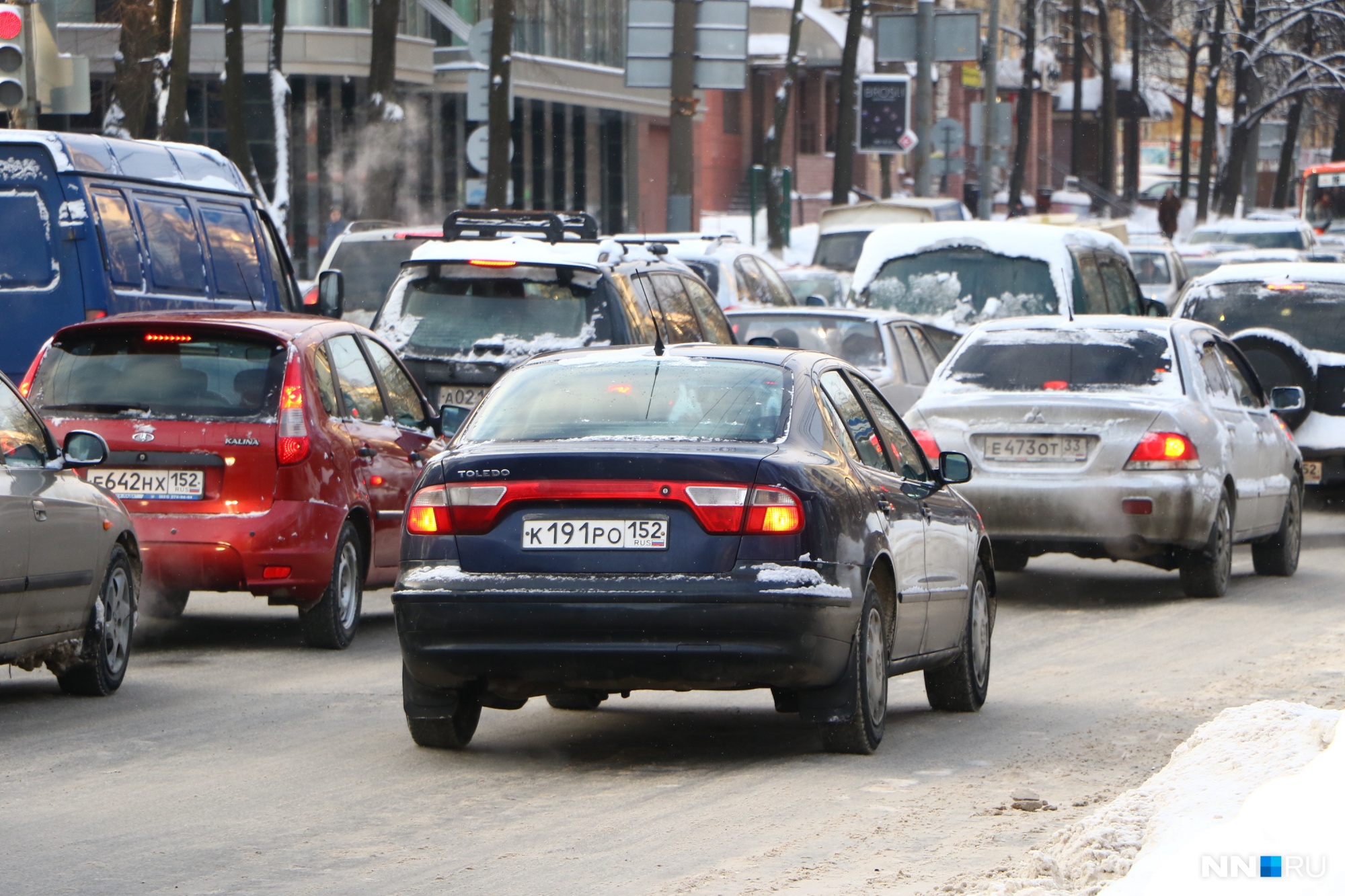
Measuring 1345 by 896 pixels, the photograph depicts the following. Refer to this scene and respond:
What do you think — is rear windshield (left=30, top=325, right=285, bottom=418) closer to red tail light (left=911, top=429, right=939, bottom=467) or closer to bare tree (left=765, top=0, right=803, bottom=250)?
red tail light (left=911, top=429, right=939, bottom=467)

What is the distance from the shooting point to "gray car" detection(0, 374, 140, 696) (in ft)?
28.2

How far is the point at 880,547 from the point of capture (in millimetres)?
7871

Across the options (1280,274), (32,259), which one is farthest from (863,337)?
(32,259)

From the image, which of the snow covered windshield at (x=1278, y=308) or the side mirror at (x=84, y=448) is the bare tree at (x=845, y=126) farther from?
the side mirror at (x=84, y=448)

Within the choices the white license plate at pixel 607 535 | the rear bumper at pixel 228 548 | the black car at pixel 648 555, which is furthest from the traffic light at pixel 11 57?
the white license plate at pixel 607 535

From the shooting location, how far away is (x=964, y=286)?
65.6 ft

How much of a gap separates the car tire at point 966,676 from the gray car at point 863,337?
717cm

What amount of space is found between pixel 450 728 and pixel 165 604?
4.56 meters

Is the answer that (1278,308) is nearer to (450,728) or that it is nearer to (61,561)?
(61,561)

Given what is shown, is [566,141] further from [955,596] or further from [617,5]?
[955,596]

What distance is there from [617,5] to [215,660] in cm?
4869

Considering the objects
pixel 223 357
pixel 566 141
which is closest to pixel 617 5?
pixel 566 141

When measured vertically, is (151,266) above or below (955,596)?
above

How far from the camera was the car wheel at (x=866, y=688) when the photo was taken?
25.1 feet
